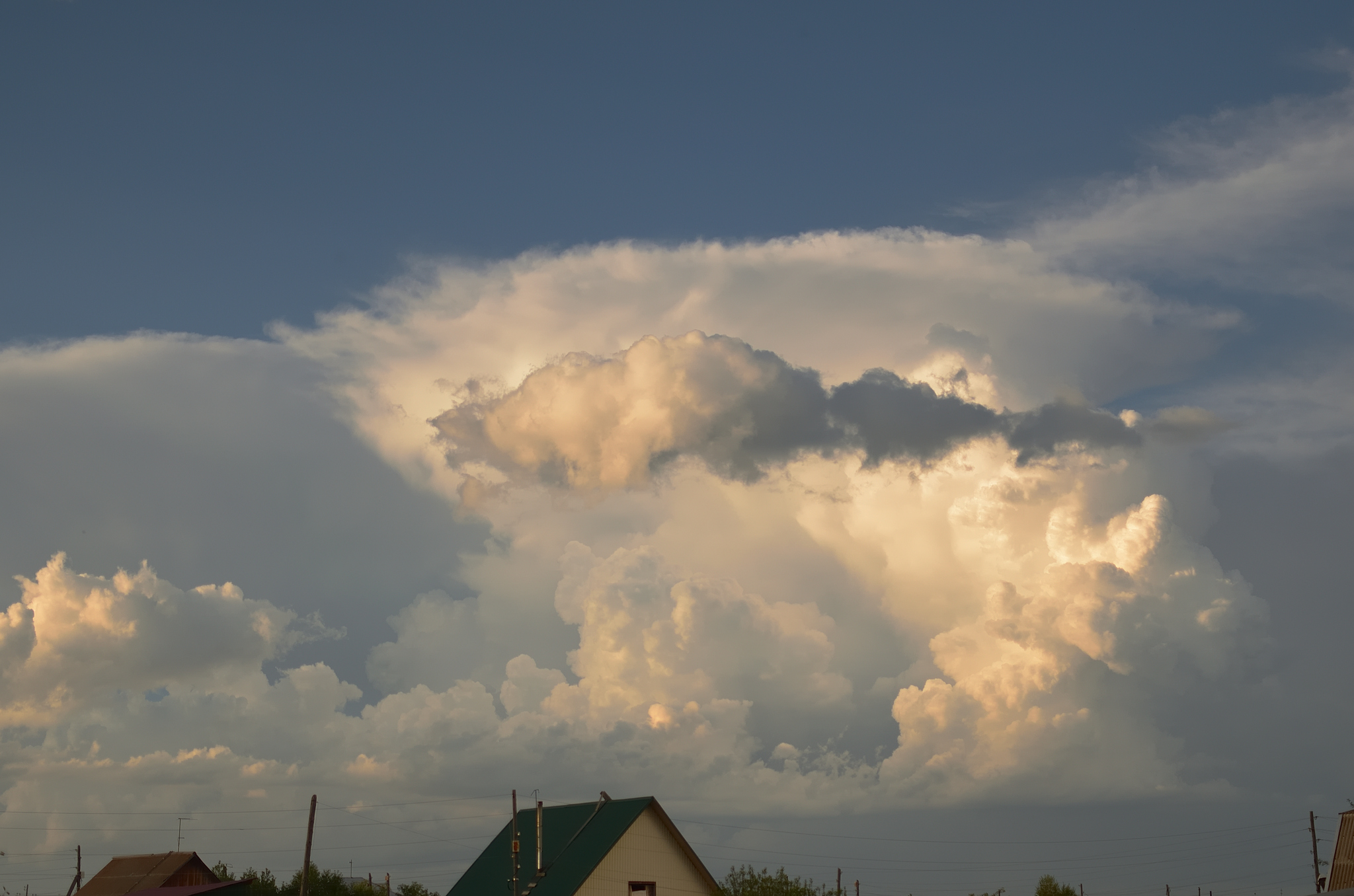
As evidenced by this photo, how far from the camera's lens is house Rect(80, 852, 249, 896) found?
11362 centimetres

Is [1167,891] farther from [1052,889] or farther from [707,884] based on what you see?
[707,884]

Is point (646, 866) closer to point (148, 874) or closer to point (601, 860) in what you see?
point (601, 860)

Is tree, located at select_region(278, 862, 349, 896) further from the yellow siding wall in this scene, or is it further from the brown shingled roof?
the yellow siding wall

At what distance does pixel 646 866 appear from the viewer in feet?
229

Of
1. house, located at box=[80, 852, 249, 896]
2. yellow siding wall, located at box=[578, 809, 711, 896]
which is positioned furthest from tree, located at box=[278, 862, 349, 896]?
yellow siding wall, located at box=[578, 809, 711, 896]

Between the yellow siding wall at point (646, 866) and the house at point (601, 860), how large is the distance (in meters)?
0.04

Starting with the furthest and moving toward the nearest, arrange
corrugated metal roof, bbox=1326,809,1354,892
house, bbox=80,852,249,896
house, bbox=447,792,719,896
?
house, bbox=80,852,249,896 → corrugated metal roof, bbox=1326,809,1354,892 → house, bbox=447,792,719,896

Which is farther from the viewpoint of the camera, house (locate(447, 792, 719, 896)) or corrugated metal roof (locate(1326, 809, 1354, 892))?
corrugated metal roof (locate(1326, 809, 1354, 892))

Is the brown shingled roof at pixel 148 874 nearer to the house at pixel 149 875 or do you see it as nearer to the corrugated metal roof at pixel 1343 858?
the house at pixel 149 875

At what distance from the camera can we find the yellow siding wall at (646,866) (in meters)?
67.7

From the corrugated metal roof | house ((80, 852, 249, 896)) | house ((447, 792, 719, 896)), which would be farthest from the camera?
house ((80, 852, 249, 896))

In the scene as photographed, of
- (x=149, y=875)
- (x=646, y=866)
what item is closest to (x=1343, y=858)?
(x=646, y=866)

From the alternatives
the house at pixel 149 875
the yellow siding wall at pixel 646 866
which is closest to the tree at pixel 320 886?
the house at pixel 149 875

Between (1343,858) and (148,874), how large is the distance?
10113 centimetres
